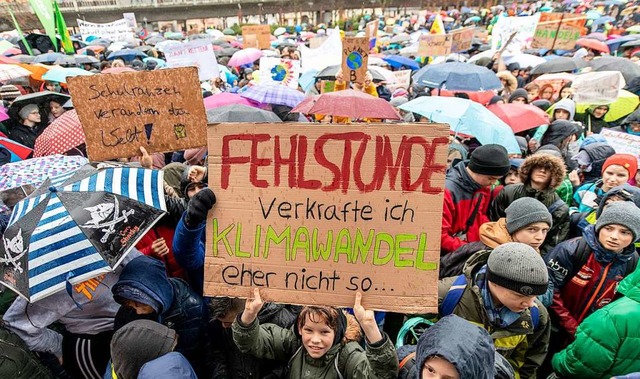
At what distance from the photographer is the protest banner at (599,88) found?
5.75m

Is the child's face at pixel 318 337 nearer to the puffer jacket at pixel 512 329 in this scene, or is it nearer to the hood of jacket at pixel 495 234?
the puffer jacket at pixel 512 329

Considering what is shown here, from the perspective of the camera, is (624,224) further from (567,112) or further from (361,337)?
(567,112)

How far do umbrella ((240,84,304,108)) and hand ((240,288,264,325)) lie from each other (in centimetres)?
474

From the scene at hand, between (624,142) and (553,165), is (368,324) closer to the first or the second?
(553,165)

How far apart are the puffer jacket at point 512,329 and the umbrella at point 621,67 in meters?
9.00

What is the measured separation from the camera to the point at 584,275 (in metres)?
2.58

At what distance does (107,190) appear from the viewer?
210cm

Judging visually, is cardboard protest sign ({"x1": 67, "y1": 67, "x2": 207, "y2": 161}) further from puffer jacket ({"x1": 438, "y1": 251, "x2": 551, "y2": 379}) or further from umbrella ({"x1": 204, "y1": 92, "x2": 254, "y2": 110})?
umbrella ({"x1": 204, "y1": 92, "x2": 254, "y2": 110})

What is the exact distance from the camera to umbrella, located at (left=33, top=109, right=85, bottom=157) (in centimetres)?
357

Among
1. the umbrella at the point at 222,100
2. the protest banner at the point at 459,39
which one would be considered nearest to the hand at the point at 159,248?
the umbrella at the point at 222,100

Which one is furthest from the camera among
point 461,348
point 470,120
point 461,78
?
point 461,78

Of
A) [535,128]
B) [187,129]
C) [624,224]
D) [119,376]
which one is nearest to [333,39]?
[535,128]

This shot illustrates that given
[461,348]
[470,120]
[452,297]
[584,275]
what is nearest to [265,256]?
[461,348]

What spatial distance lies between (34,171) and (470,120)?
396 cm
